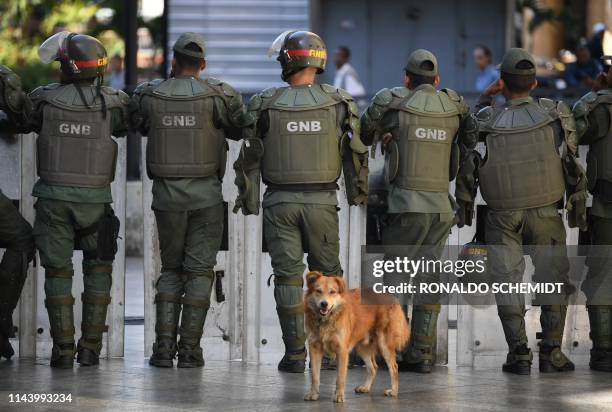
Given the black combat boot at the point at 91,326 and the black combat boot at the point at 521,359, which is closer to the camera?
the black combat boot at the point at 521,359

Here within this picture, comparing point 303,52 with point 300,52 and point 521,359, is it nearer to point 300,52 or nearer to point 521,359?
point 300,52

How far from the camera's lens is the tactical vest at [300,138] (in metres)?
9.38

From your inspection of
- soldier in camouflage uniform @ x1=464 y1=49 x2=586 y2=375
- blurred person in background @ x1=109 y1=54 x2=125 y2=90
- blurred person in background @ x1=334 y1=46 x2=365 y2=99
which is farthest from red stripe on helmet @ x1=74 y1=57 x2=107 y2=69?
blurred person in background @ x1=109 y1=54 x2=125 y2=90

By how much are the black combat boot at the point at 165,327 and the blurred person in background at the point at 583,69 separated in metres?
10.3

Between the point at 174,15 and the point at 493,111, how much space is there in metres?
11.6

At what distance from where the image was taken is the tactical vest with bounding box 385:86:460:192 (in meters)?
9.48

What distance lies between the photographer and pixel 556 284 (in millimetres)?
9789

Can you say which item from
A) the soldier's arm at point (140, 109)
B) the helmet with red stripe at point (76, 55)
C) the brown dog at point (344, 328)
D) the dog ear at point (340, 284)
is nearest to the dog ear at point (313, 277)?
the brown dog at point (344, 328)

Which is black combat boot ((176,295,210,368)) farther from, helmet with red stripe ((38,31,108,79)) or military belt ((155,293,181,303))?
helmet with red stripe ((38,31,108,79))

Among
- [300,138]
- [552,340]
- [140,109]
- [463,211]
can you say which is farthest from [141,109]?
[552,340]

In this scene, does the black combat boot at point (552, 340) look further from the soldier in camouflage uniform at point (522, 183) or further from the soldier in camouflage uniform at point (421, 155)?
the soldier in camouflage uniform at point (421, 155)

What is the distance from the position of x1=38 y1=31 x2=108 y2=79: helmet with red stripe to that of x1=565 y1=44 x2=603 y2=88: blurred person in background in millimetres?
10408

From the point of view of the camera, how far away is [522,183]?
958 centimetres

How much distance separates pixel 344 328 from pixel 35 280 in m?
2.64
